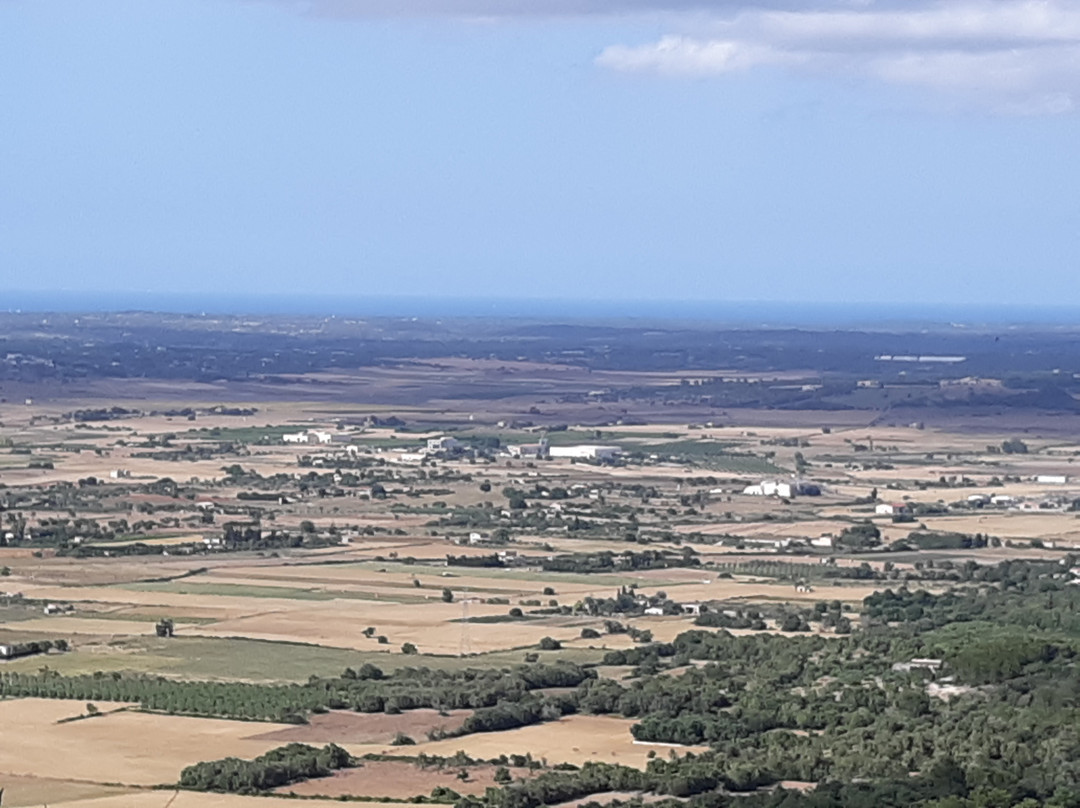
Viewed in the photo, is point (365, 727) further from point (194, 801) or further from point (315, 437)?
point (315, 437)

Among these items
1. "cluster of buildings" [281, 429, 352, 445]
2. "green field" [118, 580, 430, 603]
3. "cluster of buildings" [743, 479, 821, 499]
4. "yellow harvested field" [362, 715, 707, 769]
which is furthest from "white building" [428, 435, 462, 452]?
"yellow harvested field" [362, 715, 707, 769]

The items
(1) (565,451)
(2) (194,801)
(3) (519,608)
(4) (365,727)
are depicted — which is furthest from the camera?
(1) (565,451)

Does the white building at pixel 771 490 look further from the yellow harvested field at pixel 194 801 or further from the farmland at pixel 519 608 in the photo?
the yellow harvested field at pixel 194 801

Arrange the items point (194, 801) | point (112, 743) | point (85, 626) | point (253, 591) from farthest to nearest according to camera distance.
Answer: point (253, 591) → point (85, 626) → point (112, 743) → point (194, 801)

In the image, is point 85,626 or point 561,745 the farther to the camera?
point 85,626

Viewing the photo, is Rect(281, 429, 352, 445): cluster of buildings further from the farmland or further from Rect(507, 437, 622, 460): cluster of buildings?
Rect(507, 437, 622, 460): cluster of buildings

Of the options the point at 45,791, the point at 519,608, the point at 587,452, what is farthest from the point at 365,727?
the point at 587,452

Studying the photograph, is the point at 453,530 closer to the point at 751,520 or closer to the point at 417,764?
the point at 751,520

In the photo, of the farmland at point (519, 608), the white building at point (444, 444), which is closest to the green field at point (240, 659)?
the farmland at point (519, 608)
